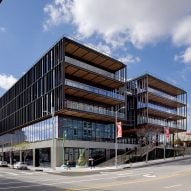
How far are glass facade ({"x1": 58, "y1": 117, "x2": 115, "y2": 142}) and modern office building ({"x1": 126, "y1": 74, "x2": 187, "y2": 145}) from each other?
737cm

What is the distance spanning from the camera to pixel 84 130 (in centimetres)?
6788

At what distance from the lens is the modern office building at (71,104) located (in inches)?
2457

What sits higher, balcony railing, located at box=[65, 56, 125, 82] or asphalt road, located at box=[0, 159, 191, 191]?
balcony railing, located at box=[65, 56, 125, 82]

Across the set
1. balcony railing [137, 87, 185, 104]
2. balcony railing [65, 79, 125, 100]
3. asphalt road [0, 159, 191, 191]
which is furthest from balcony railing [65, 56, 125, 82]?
asphalt road [0, 159, 191, 191]

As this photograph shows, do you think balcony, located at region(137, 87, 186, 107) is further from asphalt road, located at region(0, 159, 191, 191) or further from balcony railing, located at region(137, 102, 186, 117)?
asphalt road, located at region(0, 159, 191, 191)

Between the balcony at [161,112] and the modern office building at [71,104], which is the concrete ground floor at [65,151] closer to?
the modern office building at [71,104]

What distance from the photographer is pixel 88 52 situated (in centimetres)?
6638

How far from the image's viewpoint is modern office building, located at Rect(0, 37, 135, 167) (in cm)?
6241

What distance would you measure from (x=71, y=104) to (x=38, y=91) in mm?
12205

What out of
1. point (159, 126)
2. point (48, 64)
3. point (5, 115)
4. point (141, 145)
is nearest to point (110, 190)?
point (48, 64)

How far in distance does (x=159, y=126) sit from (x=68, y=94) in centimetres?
2952

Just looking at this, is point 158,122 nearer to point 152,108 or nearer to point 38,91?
point 152,108

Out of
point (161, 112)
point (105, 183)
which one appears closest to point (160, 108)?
point (161, 112)

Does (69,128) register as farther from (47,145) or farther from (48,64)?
(48,64)
